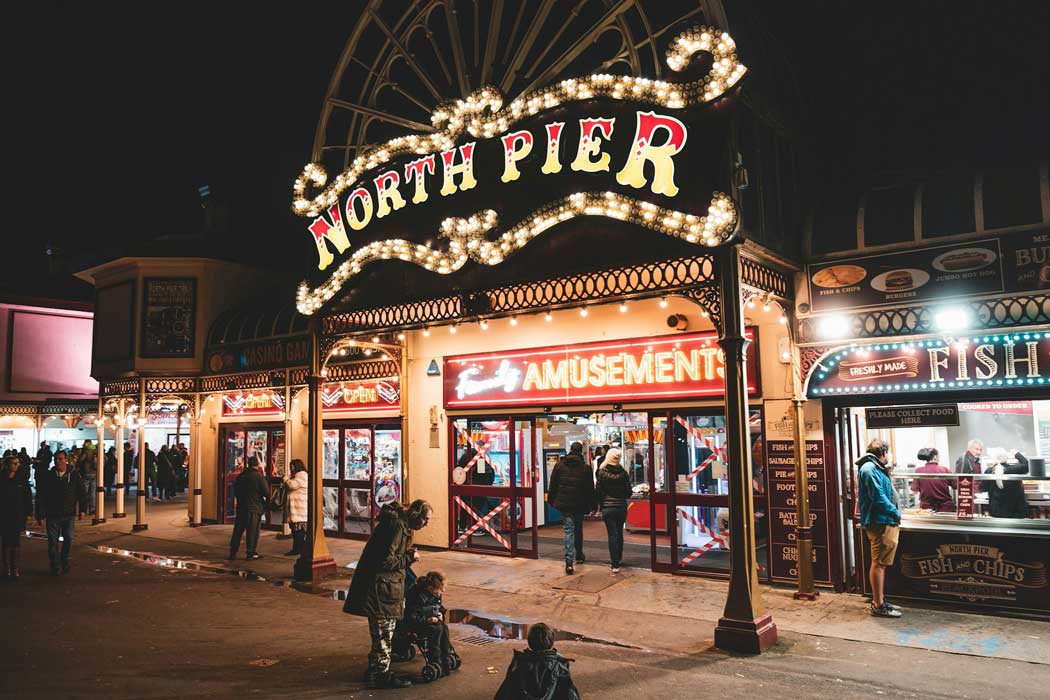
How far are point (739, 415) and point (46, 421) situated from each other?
29.6m

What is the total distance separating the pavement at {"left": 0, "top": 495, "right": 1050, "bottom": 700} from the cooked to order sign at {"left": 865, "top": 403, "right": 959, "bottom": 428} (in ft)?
7.46

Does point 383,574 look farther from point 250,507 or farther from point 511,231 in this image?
point 250,507

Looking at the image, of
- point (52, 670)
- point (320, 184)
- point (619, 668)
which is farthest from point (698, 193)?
point (52, 670)

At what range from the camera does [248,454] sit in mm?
17938

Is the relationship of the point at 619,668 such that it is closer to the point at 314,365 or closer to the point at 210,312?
the point at 314,365

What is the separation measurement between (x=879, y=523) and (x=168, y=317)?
1682 cm

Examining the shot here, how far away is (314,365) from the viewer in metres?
12.2

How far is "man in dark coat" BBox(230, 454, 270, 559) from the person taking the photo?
13172 millimetres

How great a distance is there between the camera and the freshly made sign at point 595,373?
34.6ft

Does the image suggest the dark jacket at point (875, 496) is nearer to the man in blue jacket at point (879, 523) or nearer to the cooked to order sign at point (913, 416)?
the man in blue jacket at point (879, 523)

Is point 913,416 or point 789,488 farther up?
point 913,416

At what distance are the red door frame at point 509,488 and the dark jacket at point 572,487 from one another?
2.88 ft

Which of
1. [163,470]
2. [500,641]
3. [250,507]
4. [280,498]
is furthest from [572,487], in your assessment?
[163,470]

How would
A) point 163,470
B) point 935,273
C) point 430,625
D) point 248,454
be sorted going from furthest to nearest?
point 163,470 < point 248,454 < point 935,273 < point 430,625
